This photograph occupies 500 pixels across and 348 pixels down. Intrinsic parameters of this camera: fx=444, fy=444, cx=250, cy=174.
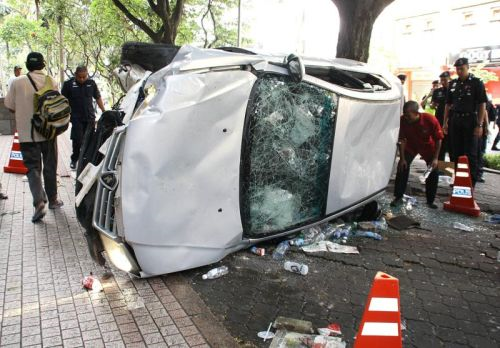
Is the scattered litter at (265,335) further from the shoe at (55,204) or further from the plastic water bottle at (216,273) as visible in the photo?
the shoe at (55,204)

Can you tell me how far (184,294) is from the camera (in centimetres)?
349

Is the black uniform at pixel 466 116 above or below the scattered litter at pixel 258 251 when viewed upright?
above

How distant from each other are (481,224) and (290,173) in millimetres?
2866

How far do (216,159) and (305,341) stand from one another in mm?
1528

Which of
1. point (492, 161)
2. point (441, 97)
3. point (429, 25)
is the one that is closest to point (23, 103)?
point (441, 97)

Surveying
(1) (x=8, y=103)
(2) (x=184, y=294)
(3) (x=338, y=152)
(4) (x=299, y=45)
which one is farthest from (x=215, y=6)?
(2) (x=184, y=294)

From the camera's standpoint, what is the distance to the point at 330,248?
448 centimetres

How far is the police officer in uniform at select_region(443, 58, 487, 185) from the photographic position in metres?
6.40

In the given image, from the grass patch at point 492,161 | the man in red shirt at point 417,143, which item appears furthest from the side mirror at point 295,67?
the grass patch at point 492,161

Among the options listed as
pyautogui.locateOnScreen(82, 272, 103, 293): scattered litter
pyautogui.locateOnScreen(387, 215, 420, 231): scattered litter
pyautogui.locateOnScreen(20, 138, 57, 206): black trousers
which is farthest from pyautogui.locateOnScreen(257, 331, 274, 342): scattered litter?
pyautogui.locateOnScreen(20, 138, 57, 206): black trousers

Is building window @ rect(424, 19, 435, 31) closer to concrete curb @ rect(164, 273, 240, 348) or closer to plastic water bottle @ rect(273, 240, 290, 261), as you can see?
plastic water bottle @ rect(273, 240, 290, 261)

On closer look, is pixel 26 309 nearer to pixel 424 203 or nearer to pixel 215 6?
pixel 424 203

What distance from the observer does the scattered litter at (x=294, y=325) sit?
299cm

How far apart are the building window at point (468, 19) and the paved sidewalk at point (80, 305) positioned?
26.9m
